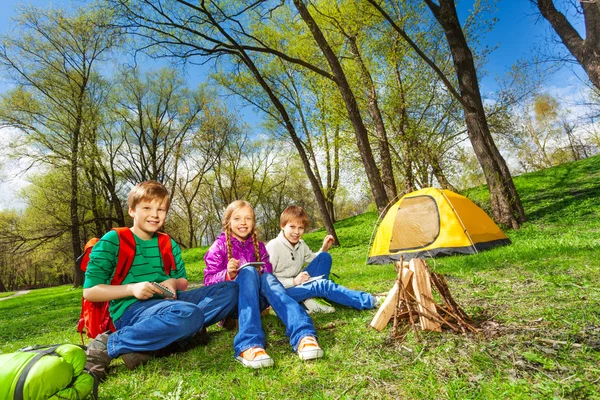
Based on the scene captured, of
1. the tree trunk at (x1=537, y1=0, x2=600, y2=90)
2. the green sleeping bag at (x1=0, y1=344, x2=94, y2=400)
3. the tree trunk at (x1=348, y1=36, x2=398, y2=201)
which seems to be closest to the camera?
the green sleeping bag at (x1=0, y1=344, x2=94, y2=400)

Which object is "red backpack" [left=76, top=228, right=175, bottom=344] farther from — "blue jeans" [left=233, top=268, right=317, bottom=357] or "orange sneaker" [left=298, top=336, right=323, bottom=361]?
"orange sneaker" [left=298, top=336, right=323, bottom=361]

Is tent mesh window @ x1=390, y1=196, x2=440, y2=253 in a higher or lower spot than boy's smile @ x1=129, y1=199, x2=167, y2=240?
lower

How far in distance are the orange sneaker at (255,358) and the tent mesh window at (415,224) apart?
16.0 ft

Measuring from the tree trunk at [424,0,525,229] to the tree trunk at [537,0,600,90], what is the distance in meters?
1.87

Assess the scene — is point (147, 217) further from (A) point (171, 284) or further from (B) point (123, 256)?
(A) point (171, 284)

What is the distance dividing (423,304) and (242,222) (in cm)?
183

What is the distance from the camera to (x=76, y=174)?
1584 centimetres

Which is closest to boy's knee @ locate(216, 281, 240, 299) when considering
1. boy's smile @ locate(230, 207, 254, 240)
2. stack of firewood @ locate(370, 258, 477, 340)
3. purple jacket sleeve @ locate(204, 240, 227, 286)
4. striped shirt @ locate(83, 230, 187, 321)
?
purple jacket sleeve @ locate(204, 240, 227, 286)

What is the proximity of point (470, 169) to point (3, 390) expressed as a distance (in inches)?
709

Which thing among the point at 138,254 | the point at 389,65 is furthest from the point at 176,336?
the point at 389,65

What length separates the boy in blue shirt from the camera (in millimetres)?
2396

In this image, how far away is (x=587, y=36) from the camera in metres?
6.78

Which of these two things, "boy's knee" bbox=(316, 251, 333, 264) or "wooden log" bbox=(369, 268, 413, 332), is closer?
"wooden log" bbox=(369, 268, 413, 332)

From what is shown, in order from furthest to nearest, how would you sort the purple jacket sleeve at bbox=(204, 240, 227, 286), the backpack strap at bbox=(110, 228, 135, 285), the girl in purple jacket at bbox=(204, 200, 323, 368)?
the purple jacket sleeve at bbox=(204, 240, 227, 286) → the backpack strap at bbox=(110, 228, 135, 285) → the girl in purple jacket at bbox=(204, 200, 323, 368)
